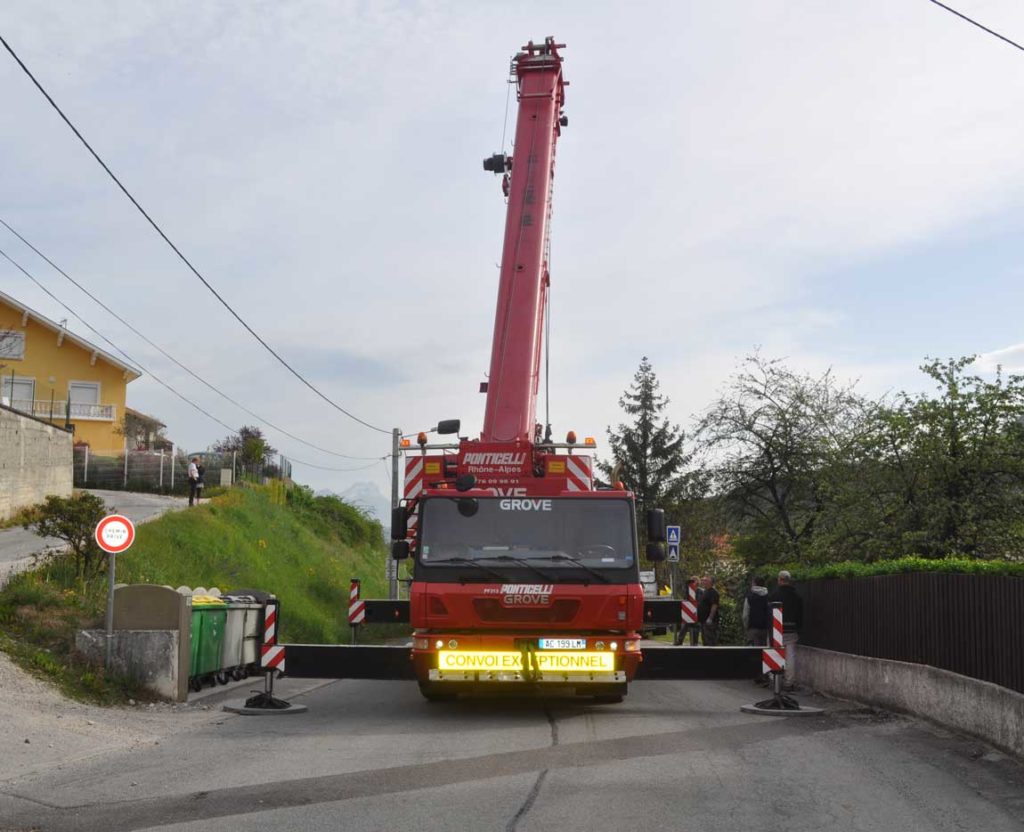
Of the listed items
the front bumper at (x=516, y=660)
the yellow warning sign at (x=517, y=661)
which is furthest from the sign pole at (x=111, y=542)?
the yellow warning sign at (x=517, y=661)

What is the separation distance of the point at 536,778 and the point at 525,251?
936cm

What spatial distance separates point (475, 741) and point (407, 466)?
4.58 meters

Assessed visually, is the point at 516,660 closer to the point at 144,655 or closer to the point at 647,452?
the point at 144,655

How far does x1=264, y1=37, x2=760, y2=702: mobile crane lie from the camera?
12656 millimetres

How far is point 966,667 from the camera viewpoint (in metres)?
11.9

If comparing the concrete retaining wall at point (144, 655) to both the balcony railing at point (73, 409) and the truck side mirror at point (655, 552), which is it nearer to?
the truck side mirror at point (655, 552)

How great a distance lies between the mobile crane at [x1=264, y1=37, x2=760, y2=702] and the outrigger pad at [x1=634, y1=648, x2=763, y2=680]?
13 millimetres

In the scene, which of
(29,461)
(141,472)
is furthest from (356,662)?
(141,472)

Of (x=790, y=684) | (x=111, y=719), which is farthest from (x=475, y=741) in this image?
(x=790, y=684)

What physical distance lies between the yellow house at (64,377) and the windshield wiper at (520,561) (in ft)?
139

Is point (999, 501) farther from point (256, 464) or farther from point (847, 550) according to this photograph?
point (256, 464)

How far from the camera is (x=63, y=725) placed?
11.7m

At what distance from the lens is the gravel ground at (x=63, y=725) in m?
10.2

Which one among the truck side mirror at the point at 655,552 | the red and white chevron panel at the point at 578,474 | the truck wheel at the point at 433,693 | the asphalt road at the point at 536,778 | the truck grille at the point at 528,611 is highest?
the red and white chevron panel at the point at 578,474
